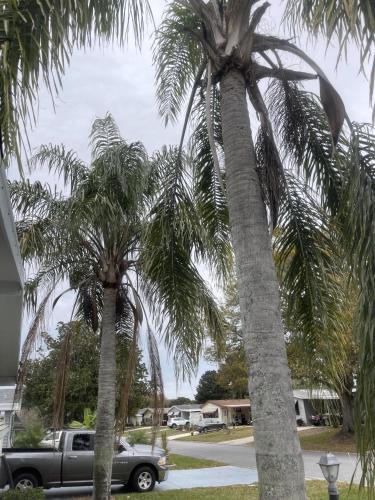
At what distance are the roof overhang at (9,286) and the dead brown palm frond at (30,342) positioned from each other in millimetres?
1820

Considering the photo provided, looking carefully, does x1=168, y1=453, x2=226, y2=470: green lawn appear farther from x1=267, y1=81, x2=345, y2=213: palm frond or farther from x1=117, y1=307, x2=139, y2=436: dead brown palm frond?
x1=267, y1=81, x2=345, y2=213: palm frond

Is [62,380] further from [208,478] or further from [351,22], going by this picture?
[208,478]

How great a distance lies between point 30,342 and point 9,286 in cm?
540

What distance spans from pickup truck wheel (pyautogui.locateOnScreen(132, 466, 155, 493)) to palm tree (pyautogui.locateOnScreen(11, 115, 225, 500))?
5082 mm

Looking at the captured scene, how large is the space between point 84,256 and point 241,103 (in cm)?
664

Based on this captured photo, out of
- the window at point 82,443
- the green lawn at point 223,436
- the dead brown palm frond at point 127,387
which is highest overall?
the dead brown palm frond at point 127,387

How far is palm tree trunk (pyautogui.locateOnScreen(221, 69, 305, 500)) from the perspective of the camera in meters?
3.93

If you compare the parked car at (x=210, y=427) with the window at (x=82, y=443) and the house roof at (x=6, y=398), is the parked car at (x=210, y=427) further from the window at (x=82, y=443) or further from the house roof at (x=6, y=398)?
the house roof at (x=6, y=398)

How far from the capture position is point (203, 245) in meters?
7.98

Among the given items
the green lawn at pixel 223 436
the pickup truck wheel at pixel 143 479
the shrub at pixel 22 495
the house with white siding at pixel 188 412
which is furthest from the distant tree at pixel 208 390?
the shrub at pixel 22 495

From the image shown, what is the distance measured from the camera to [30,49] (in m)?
3.50

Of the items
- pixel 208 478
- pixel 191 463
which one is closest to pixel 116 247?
pixel 208 478

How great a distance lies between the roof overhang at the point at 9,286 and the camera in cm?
345

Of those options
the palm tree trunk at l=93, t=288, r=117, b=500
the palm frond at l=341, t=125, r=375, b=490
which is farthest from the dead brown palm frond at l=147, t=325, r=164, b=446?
the palm frond at l=341, t=125, r=375, b=490
